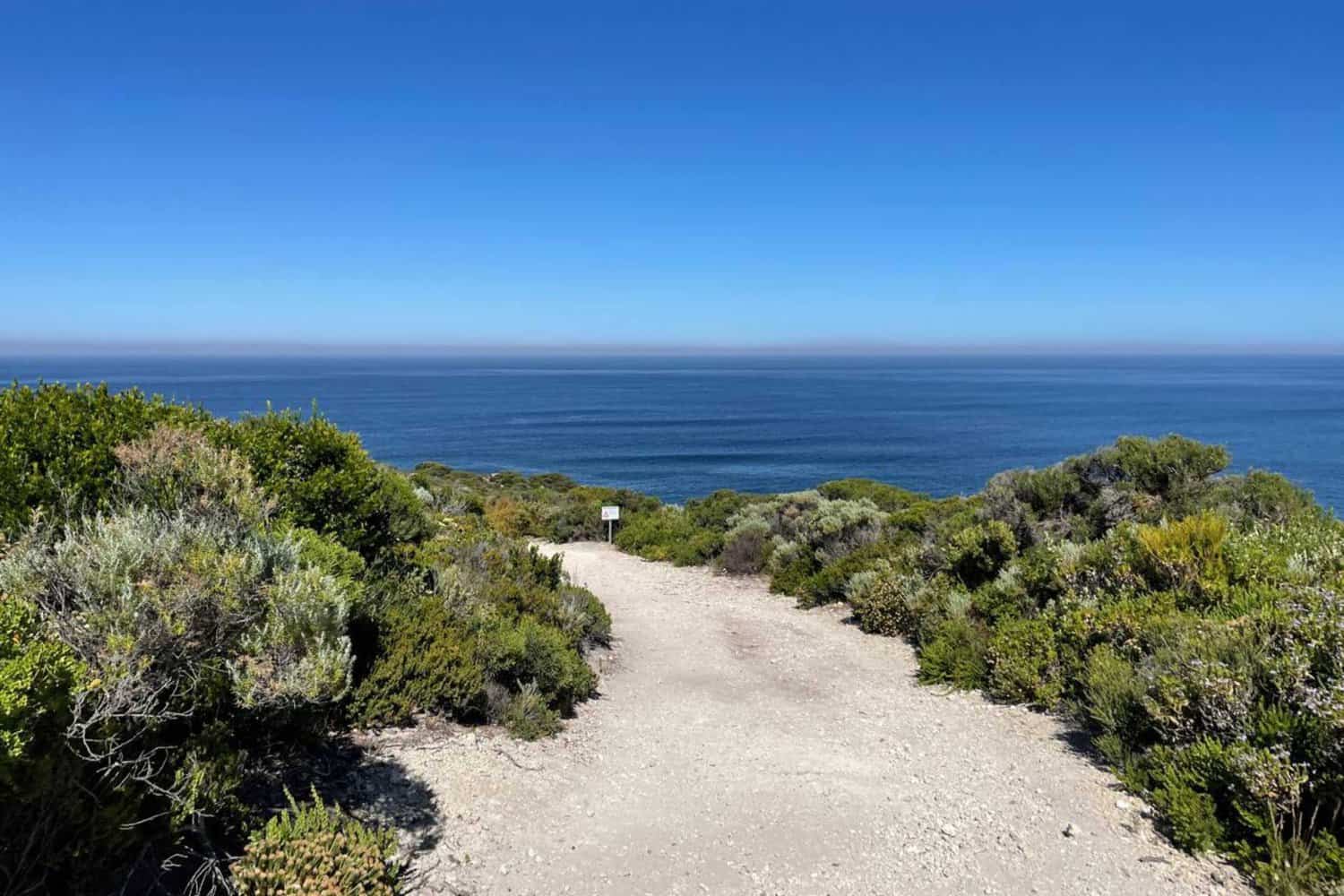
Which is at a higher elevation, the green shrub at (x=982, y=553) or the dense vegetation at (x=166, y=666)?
the dense vegetation at (x=166, y=666)

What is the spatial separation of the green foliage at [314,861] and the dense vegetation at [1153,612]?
4.79 m

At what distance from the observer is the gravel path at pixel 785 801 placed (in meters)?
4.60

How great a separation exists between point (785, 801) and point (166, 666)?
4.15 m

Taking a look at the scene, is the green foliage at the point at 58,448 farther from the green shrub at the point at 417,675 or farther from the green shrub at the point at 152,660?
the green shrub at the point at 417,675

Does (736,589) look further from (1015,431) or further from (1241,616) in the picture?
(1015,431)

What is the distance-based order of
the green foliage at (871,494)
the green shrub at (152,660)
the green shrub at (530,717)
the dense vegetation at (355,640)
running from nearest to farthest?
the green shrub at (152,660) → the dense vegetation at (355,640) → the green shrub at (530,717) → the green foliage at (871,494)

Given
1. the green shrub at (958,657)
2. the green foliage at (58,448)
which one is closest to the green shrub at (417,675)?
the green foliage at (58,448)

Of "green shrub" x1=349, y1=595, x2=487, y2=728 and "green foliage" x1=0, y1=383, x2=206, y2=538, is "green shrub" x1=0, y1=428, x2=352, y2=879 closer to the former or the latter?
"green foliage" x1=0, y1=383, x2=206, y2=538

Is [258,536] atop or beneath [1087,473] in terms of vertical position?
atop

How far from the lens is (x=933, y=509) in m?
14.4

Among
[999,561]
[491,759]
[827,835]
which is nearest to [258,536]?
[491,759]

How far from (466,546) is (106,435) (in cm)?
534

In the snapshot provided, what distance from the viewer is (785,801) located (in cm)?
563

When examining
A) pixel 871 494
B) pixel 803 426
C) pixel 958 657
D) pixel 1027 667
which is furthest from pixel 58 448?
pixel 803 426
